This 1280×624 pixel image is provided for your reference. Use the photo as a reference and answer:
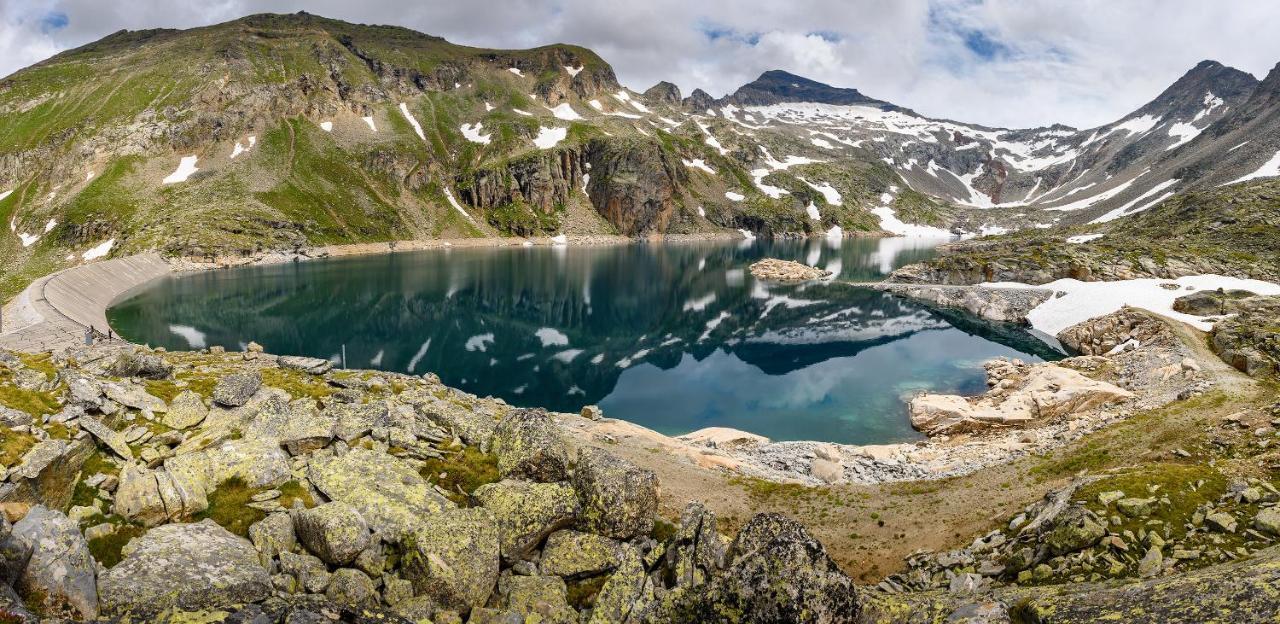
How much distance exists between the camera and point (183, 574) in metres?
10.3

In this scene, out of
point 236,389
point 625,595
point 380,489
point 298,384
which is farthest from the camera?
point 298,384

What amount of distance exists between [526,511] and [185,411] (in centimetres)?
1143

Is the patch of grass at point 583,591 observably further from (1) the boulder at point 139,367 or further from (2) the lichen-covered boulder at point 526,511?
(1) the boulder at point 139,367

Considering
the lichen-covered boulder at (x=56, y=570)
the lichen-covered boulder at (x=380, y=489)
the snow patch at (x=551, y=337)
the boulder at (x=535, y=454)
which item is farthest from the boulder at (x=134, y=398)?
the snow patch at (x=551, y=337)

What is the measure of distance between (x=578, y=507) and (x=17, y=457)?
11.9 metres

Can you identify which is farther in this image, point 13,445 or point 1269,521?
Answer: point 1269,521

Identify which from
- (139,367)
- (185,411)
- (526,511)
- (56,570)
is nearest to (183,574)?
(56,570)

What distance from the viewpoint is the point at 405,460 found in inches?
671

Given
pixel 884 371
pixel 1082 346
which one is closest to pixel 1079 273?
pixel 1082 346

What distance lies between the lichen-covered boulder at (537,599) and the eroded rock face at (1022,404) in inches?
1402

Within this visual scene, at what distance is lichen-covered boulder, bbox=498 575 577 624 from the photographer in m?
12.4

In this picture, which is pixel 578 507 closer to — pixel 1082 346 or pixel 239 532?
pixel 239 532

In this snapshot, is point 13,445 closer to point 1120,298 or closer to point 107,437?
point 107,437

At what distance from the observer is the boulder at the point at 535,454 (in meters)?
17.0
